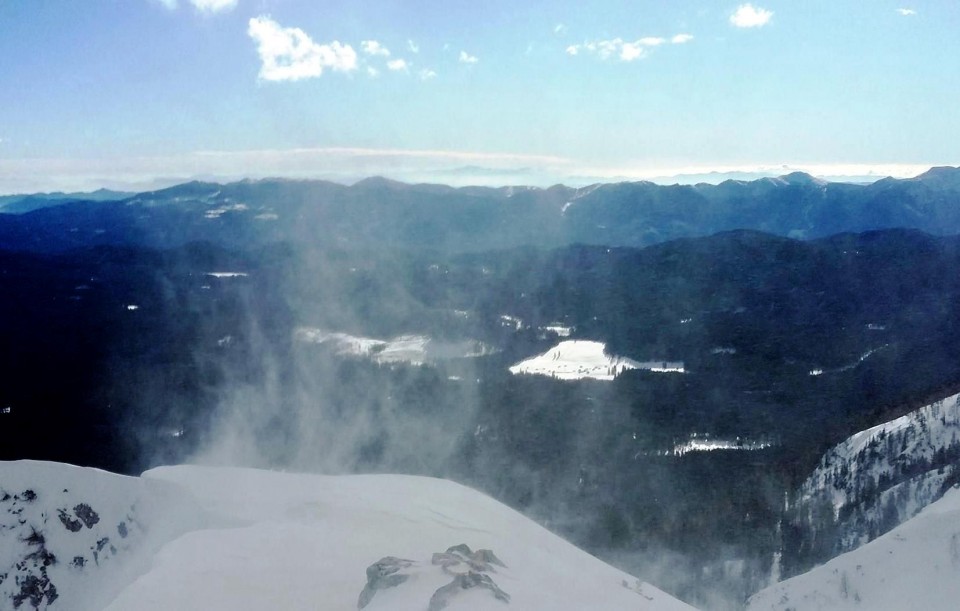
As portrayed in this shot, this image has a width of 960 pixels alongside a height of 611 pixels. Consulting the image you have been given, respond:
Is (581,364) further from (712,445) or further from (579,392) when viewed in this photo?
(712,445)

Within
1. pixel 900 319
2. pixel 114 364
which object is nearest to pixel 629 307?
pixel 900 319

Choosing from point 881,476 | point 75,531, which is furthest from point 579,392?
point 75,531

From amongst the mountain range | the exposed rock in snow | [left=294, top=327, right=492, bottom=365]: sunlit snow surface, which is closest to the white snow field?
the mountain range

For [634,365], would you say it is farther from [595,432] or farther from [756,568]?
[756,568]

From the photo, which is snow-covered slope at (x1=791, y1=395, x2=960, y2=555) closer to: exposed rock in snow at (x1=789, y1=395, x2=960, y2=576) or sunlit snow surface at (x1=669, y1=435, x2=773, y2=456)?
exposed rock in snow at (x1=789, y1=395, x2=960, y2=576)

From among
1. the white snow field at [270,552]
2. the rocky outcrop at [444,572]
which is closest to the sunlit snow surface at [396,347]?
the white snow field at [270,552]
